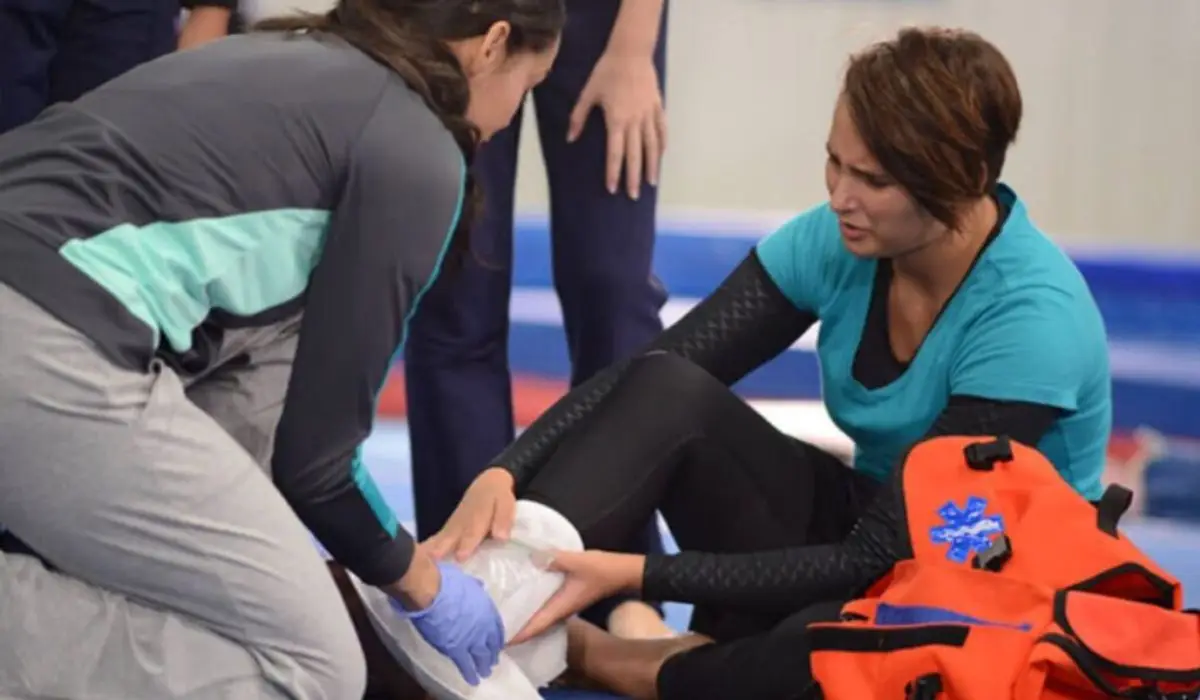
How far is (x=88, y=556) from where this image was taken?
126cm

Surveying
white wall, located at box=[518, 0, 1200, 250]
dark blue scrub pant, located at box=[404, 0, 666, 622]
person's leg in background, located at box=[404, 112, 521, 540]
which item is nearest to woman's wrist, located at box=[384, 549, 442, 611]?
dark blue scrub pant, located at box=[404, 0, 666, 622]

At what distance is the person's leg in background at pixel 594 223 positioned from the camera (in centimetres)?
190

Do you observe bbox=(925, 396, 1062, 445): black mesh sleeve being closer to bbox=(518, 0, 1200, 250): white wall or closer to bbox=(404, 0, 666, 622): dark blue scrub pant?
bbox=(404, 0, 666, 622): dark blue scrub pant

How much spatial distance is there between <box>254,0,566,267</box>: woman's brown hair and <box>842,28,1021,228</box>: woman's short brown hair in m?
0.36

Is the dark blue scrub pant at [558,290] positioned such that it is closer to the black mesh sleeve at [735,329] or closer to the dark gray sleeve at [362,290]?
the black mesh sleeve at [735,329]

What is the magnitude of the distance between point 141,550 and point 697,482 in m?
0.61

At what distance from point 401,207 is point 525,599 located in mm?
473

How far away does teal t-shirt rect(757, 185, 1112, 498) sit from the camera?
155 centimetres

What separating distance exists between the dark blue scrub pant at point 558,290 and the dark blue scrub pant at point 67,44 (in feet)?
1.28

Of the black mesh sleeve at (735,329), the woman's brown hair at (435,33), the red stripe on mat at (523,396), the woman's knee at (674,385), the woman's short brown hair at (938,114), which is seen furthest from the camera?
the red stripe on mat at (523,396)

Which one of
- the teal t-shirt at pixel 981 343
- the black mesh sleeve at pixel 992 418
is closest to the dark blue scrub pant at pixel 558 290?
the teal t-shirt at pixel 981 343

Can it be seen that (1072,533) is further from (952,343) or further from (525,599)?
(525,599)

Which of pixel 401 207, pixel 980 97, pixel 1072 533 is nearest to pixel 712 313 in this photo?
pixel 980 97

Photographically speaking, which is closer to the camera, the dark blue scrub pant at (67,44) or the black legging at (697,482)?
the black legging at (697,482)
